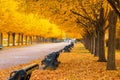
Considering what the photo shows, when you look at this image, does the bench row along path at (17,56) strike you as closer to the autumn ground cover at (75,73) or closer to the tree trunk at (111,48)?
the autumn ground cover at (75,73)

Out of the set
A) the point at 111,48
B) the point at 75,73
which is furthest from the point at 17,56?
the point at 75,73

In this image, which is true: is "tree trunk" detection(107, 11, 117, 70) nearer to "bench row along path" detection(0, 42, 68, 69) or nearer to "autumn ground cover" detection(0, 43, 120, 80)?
"autumn ground cover" detection(0, 43, 120, 80)

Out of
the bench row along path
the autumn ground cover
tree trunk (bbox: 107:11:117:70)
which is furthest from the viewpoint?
the bench row along path

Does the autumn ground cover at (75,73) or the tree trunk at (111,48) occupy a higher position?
the tree trunk at (111,48)

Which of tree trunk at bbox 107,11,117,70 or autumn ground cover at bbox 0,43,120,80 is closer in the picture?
autumn ground cover at bbox 0,43,120,80

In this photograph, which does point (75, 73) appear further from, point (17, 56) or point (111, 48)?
point (17, 56)

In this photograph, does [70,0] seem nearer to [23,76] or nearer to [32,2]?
[32,2]

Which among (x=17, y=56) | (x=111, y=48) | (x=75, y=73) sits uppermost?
(x=111, y=48)

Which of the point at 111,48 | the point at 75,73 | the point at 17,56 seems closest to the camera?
the point at 75,73

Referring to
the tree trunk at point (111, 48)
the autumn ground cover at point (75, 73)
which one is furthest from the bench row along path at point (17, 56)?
the tree trunk at point (111, 48)

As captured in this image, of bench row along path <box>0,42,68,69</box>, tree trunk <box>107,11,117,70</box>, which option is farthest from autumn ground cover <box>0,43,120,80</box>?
bench row along path <box>0,42,68,69</box>

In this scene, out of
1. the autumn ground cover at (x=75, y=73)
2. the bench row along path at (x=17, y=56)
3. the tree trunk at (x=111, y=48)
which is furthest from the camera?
the bench row along path at (x=17, y=56)

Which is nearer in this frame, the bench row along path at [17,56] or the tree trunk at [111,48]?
the tree trunk at [111,48]

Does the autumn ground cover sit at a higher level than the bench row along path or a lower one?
higher
